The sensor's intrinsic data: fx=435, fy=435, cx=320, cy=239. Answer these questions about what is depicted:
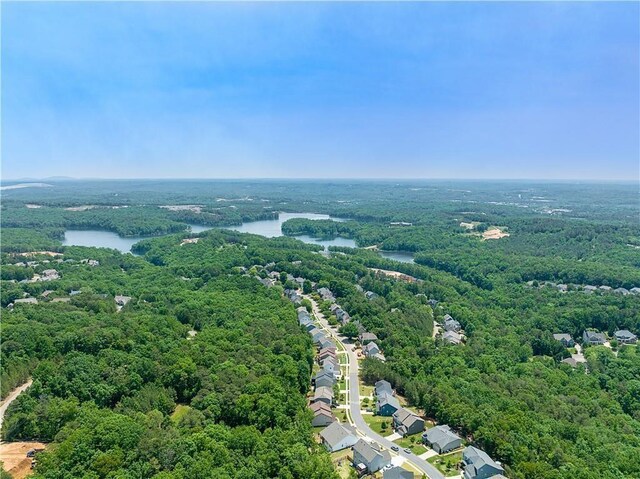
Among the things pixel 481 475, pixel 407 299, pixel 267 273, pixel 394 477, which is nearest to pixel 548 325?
pixel 407 299

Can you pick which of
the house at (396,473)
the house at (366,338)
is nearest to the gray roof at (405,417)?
the house at (396,473)

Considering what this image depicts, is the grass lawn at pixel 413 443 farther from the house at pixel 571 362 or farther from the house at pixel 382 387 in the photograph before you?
the house at pixel 571 362

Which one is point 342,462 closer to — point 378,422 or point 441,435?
point 378,422

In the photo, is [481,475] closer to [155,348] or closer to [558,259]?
[155,348]

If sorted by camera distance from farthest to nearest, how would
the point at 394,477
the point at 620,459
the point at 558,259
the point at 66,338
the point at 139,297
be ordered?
1. the point at 558,259
2. the point at 139,297
3. the point at 66,338
4. the point at 620,459
5. the point at 394,477

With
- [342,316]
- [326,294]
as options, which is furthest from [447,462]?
[326,294]

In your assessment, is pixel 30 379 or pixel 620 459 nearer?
pixel 620 459
